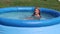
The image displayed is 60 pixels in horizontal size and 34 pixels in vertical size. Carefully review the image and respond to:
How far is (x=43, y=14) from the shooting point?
6.60 meters

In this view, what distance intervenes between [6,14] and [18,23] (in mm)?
2308

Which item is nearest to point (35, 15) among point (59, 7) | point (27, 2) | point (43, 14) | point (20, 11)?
point (43, 14)

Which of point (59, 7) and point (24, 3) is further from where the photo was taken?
point (24, 3)

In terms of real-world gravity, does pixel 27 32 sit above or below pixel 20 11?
below

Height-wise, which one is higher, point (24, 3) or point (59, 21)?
point (24, 3)

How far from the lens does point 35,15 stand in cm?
575

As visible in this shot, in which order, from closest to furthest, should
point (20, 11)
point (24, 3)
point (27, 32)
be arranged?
1. point (27, 32)
2. point (20, 11)
3. point (24, 3)

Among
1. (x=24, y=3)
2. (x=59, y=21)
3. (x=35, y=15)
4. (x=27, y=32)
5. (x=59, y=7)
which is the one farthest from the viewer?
(x=24, y=3)

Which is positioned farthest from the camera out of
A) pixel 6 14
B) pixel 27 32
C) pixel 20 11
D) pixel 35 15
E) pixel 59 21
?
pixel 20 11

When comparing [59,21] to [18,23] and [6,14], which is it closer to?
[18,23]

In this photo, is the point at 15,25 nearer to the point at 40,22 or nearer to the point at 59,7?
the point at 40,22

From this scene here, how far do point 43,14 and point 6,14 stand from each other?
143 cm

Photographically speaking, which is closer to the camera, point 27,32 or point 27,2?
point 27,32

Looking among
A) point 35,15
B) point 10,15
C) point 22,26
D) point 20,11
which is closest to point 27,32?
point 22,26
